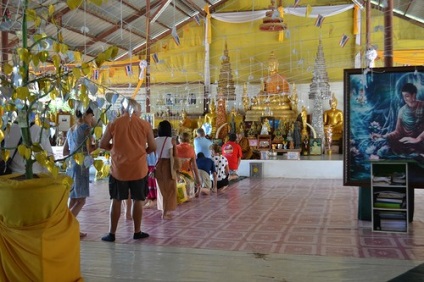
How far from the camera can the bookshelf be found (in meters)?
4.45

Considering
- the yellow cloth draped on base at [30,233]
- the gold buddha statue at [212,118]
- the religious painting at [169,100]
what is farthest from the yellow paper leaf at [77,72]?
the religious painting at [169,100]

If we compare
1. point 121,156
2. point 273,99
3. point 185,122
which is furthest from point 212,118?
point 121,156

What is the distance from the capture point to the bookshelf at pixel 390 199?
445 centimetres

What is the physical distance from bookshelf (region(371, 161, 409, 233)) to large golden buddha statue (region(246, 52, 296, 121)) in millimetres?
11124

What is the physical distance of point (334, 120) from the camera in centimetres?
Answer: 1541

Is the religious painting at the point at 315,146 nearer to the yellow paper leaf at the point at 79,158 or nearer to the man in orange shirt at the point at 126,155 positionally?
the man in orange shirt at the point at 126,155

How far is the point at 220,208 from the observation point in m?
5.96

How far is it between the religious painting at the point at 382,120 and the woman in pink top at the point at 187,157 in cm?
231

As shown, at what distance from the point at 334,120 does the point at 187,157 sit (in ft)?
32.6

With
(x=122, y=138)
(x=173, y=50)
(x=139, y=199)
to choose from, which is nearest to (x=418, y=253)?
(x=139, y=199)

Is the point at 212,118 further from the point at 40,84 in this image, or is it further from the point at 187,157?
the point at 40,84

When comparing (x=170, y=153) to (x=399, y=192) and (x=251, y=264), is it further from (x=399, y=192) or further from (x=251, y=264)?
(x=399, y=192)

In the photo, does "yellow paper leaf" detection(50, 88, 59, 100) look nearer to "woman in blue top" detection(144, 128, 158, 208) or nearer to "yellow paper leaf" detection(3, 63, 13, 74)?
"yellow paper leaf" detection(3, 63, 13, 74)

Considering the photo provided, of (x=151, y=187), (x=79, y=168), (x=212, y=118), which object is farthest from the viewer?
(x=212, y=118)
